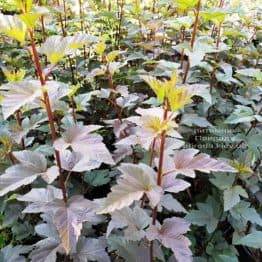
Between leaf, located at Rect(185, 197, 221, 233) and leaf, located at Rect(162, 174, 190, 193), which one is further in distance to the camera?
leaf, located at Rect(185, 197, 221, 233)

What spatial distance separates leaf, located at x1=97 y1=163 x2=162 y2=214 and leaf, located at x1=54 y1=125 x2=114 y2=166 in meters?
0.08

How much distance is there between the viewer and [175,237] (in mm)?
1254

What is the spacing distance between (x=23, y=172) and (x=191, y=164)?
570 millimetres

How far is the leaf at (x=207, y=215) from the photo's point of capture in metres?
1.74

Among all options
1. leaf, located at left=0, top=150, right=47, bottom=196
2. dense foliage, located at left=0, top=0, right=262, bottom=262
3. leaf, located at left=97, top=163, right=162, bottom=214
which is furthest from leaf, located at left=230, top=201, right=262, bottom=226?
leaf, located at left=0, top=150, right=47, bottom=196

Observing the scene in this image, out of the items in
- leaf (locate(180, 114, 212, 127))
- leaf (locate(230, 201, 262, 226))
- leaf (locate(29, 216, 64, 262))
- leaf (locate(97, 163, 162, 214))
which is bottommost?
leaf (locate(230, 201, 262, 226))

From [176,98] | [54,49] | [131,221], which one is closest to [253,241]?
[131,221]

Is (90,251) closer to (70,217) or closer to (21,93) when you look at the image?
(70,217)

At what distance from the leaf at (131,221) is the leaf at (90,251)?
154mm

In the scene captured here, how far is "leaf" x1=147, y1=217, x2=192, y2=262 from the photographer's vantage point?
1.19 meters

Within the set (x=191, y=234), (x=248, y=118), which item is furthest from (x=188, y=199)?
(x=248, y=118)

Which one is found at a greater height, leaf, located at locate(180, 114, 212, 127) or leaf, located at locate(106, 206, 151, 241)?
leaf, located at locate(180, 114, 212, 127)

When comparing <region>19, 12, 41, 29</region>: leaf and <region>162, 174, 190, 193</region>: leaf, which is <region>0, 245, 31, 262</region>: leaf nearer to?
<region>162, 174, 190, 193</region>: leaf

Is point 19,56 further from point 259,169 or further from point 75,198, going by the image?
point 259,169
